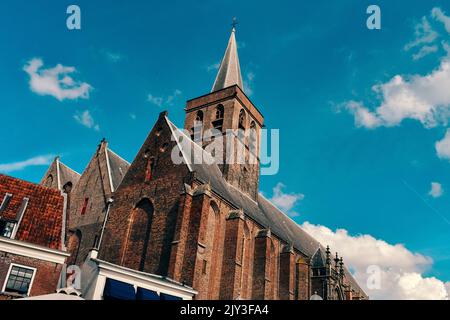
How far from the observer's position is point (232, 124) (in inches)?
1587

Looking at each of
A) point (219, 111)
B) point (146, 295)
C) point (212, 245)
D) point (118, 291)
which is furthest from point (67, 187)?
point (118, 291)

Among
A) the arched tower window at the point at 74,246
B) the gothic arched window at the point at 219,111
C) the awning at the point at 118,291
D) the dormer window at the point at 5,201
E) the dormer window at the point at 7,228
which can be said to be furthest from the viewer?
the gothic arched window at the point at 219,111

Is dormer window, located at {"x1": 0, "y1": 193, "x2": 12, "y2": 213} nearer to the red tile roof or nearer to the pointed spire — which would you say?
the red tile roof

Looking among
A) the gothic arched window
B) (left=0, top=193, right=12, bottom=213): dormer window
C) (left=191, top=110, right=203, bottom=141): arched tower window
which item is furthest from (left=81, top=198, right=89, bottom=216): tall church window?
the gothic arched window

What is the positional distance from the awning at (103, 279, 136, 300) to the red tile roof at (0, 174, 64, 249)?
3.96 meters

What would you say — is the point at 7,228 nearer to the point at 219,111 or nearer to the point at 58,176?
the point at 58,176

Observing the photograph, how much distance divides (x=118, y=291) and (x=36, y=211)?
7.34 meters

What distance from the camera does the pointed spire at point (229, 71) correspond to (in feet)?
148

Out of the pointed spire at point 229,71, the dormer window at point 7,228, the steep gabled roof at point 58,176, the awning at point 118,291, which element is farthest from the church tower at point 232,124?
the dormer window at point 7,228

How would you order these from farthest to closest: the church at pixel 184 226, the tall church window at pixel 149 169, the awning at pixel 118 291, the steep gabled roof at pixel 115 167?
the steep gabled roof at pixel 115 167 → the tall church window at pixel 149 169 → the church at pixel 184 226 → the awning at pixel 118 291

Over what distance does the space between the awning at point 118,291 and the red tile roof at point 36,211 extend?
3.96 meters

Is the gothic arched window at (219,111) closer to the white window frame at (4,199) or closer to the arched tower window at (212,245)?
the arched tower window at (212,245)

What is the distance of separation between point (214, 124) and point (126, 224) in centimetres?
1723
